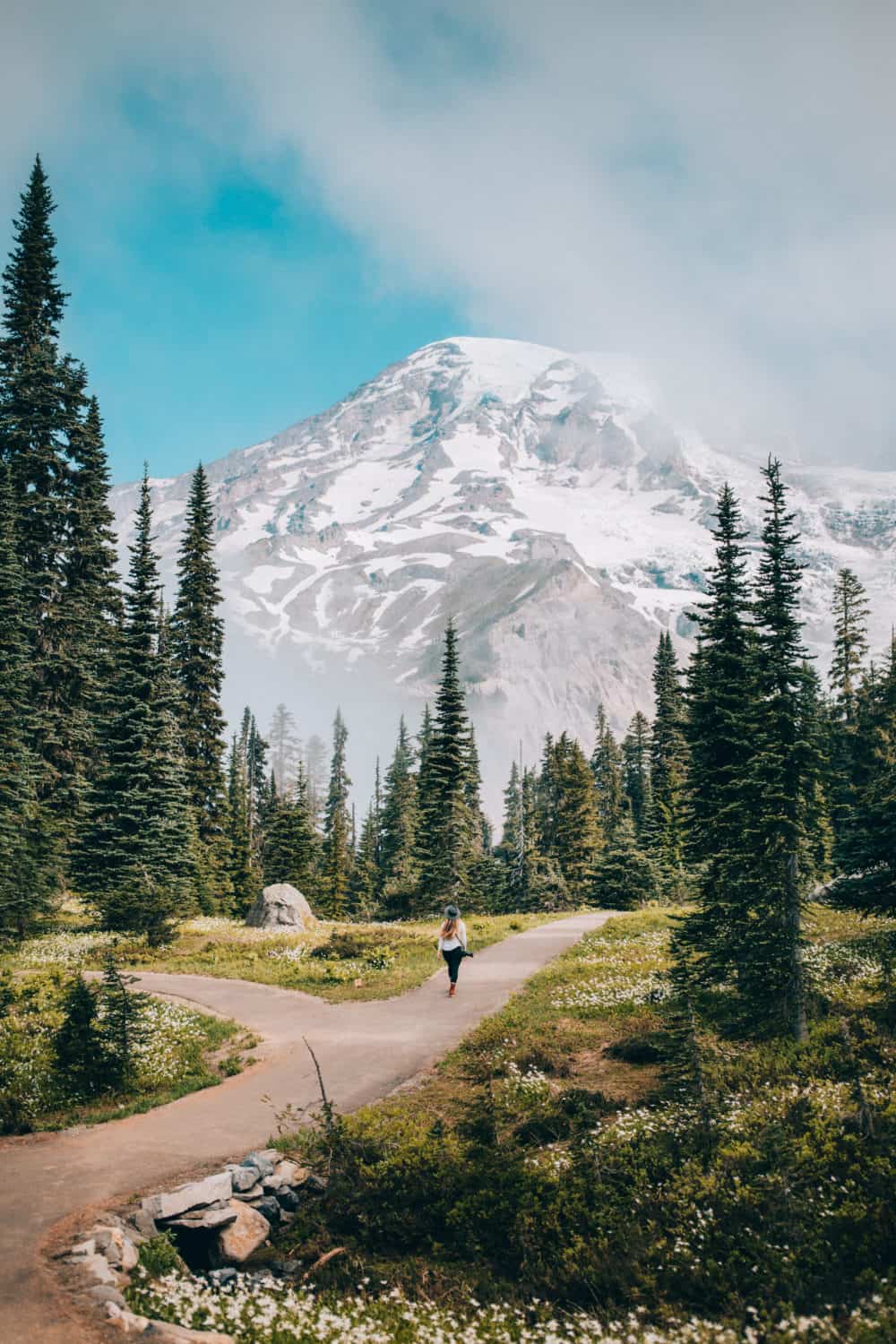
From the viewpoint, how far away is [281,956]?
25.1 m

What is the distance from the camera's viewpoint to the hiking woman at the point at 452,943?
61.8 ft

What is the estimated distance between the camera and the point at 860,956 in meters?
18.3

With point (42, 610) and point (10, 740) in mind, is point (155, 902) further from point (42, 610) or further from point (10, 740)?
point (42, 610)

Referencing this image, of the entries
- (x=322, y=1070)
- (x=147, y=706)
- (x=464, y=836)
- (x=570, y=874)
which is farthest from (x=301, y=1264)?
(x=570, y=874)

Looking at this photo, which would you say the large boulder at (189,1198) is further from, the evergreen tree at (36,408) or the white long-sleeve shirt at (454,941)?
the evergreen tree at (36,408)

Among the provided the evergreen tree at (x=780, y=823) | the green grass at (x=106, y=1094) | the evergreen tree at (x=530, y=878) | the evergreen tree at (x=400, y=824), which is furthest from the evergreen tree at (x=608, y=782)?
the green grass at (x=106, y=1094)

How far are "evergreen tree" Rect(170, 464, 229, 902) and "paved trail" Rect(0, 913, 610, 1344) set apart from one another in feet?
69.8

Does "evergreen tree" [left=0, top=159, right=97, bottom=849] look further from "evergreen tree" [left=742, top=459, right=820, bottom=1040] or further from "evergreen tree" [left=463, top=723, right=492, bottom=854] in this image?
"evergreen tree" [left=742, top=459, right=820, bottom=1040]

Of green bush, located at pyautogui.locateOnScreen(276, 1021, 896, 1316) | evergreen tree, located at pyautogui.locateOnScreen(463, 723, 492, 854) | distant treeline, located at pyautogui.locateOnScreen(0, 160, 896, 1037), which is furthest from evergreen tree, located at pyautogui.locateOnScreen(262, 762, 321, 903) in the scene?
green bush, located at pyautogui.locateOnScreen(276, 1021, 896, 1316)

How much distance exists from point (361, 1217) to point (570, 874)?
55268mm

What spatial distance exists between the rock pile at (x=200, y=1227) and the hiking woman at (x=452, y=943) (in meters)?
9.14

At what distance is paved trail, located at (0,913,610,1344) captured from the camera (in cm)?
709

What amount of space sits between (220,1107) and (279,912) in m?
22.4

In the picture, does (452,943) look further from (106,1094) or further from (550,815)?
(550,815)
